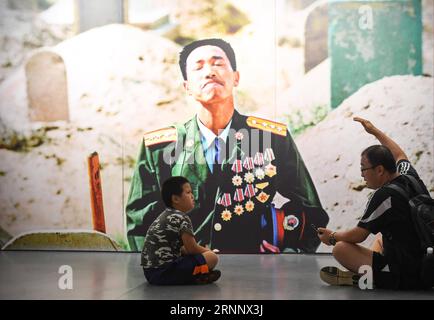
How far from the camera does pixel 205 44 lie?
661cm

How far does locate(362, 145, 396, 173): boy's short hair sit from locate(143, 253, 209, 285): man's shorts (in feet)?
4.27

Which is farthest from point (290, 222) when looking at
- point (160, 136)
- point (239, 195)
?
point (160, 136)

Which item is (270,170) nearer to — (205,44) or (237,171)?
(237,171)

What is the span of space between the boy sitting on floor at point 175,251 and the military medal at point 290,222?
2.07 meters

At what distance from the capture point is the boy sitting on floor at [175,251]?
4418 millimetres

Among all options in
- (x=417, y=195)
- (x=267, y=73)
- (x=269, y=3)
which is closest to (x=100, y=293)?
(x=417, y=195)

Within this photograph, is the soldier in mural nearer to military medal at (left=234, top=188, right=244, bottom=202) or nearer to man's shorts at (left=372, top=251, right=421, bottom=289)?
military medal at (left=234, top=188, right=244, bottom=202)

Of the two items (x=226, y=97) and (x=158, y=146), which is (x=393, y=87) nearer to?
(x=226, y=97)

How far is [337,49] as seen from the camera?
6.48 metres

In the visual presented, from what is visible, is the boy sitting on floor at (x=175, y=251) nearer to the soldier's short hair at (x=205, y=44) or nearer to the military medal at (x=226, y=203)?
the military medal at (x=226, y=203)

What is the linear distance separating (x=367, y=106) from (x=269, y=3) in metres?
1.40

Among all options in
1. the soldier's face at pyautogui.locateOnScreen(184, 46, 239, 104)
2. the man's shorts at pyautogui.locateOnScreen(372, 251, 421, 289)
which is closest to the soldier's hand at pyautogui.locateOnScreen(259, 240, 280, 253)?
the soldier's face at pyautogui.locateOnScreen(184, 46, 239, 104)

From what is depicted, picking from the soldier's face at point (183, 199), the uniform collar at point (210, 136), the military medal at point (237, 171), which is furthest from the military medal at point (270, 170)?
the soldier's face at point (183, 199)

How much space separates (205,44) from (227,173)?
4.30ft
